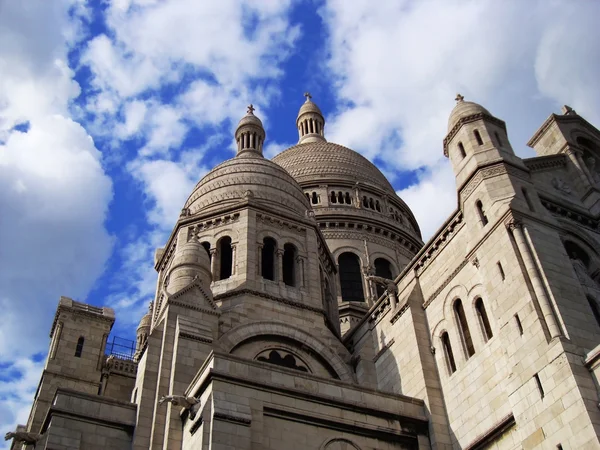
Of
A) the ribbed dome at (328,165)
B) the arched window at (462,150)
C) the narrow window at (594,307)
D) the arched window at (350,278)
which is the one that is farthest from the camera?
the ribbed dome at (328,165)

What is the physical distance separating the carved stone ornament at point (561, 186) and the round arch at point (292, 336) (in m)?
9.86

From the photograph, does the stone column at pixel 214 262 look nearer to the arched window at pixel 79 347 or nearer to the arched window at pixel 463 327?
the arched window at pixel 79 347

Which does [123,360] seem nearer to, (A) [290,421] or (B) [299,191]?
(B) [299,191]

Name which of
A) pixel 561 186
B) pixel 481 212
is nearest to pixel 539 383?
pixel 481 212

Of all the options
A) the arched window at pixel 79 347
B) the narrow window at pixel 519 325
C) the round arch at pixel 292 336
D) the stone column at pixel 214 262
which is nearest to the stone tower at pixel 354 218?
the stone column at pixel 214 262

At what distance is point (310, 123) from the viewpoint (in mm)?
60688

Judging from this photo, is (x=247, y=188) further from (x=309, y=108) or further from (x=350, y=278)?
(x=309, y=108)

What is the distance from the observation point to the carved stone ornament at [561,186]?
967 inches

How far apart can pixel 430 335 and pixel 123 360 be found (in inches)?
602

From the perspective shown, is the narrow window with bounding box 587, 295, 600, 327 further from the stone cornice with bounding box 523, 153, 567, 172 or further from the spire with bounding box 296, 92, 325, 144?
the spire with bounding box 296, 92, 325, 144

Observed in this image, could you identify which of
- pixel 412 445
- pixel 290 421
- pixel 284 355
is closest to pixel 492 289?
pixel 412 445

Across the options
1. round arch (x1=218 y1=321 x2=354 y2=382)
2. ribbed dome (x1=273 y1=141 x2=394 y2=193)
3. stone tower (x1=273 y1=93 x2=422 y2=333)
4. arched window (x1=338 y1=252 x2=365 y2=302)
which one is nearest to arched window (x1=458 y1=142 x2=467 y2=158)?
round arch (x1=218 y1=321 x2=354 y2=382)

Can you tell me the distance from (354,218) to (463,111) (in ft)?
64.1

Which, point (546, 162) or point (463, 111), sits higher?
point (463, 111)
